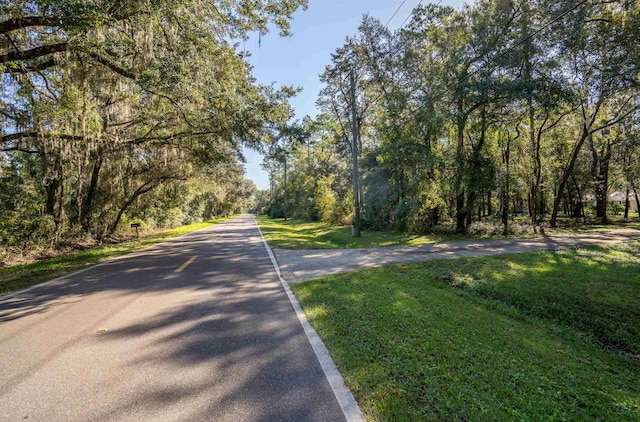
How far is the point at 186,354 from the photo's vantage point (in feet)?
10.4

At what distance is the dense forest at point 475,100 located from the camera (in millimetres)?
9562

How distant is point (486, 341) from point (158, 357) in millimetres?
3736

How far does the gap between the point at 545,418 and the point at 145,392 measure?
324 cm

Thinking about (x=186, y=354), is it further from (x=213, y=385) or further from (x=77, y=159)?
(x=77, y=159)

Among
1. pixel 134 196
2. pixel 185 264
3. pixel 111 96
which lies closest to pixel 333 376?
pixel 185 264

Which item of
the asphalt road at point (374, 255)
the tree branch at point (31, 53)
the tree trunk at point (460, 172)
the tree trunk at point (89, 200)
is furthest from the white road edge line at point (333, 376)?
the tree trunk at point (89, 200)

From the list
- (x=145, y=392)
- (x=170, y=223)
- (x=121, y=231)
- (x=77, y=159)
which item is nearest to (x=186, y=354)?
(x=145, y=392)

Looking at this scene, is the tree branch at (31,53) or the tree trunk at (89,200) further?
the tree trunk at (89,200)

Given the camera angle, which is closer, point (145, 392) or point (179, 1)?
point (145, 392)

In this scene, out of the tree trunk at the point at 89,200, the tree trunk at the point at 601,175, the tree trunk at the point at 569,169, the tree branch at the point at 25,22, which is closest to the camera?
the tree branch at the point at 25,22

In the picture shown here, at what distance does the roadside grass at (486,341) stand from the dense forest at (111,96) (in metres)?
5.97

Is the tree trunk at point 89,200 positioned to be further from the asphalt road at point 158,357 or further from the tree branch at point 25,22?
the asphalt road at point 158,357

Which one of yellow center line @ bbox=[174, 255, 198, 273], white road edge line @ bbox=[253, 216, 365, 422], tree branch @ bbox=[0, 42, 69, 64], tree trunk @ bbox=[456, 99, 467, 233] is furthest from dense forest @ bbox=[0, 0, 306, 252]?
tree trunk @ bbox=[456, 99, 467, 233]

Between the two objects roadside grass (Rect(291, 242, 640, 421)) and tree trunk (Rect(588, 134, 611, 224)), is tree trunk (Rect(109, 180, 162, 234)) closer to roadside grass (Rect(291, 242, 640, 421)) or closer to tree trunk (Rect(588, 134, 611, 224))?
roadside grass (Rect(291, 242, 640, 421))
